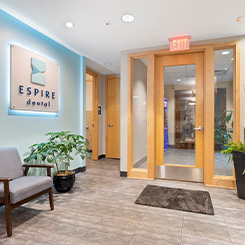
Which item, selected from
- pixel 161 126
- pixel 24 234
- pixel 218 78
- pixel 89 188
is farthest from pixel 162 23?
pixel 24 234

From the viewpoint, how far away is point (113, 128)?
6.05 metres

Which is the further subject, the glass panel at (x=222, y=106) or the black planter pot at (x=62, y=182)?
the glass panel at (x=222, y=106)

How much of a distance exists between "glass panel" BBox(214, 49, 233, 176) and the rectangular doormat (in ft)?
2.36

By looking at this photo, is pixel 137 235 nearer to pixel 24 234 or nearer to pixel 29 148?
pixel 24 234

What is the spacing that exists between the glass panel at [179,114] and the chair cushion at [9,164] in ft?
8.68

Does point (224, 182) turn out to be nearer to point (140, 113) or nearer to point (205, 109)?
point (205, 109)

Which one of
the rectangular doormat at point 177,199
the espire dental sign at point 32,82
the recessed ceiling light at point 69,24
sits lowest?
the rectangular doormat at point 177,199

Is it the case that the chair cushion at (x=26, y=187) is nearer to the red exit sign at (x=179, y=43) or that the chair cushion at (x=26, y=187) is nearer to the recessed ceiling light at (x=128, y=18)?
the recessed ceiling light at (x=128, y=18)

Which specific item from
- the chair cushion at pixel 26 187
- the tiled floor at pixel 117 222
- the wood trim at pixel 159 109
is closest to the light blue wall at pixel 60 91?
the chair cushion at pixel 26 187

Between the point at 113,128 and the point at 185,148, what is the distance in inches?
107

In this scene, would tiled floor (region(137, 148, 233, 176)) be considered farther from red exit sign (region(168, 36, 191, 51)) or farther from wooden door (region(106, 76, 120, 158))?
wooden door (region(106, 76, 120, 158))

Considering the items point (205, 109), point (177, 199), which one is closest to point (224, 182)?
point (177, 199)

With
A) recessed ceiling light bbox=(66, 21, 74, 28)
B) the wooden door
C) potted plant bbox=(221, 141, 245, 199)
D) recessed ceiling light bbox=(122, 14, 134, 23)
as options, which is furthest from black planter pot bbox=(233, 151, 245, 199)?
the wooden door

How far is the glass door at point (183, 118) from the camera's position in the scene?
3.70 meters
